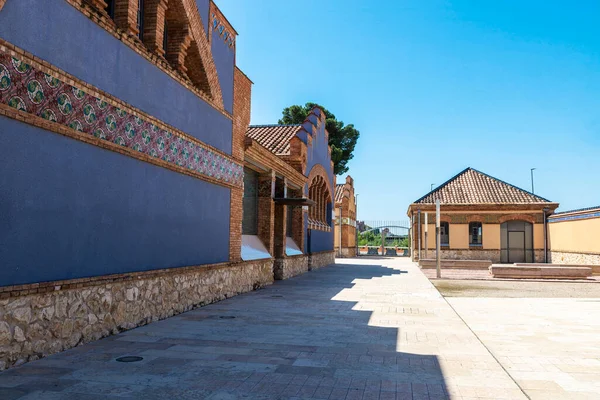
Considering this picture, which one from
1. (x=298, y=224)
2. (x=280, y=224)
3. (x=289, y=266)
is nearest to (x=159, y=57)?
(x=280, y=224)

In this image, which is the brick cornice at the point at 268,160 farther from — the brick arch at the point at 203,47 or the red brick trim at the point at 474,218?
the red brick trim at the point at 474,218

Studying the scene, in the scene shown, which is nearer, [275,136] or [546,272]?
[546,272]

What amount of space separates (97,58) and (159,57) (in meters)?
1.94

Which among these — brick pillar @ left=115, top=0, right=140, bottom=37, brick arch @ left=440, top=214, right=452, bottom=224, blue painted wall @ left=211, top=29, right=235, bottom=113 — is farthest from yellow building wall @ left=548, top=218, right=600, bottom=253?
brick pillar @ left=115, top=0, right=140, bottom=37

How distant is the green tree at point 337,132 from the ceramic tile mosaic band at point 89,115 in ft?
119

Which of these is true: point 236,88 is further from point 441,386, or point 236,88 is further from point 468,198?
point 468,198

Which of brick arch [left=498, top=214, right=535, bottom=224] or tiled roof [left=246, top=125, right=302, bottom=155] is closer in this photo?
tiled roof [left=246, top=125, right=302, bottom=155]

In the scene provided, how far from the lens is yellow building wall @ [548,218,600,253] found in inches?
883

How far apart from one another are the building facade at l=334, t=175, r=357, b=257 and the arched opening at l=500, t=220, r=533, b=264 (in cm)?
1289

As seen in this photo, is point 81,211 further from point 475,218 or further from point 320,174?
point 475,218

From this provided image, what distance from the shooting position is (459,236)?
29875 millimetres

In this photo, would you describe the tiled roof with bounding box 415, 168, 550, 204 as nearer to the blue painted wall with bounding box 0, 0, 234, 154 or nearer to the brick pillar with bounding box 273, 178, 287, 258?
the brick pillar with bounding box 273, 178, 287, 258

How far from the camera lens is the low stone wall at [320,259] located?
22734mm

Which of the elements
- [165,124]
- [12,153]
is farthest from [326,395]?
[165,124]
